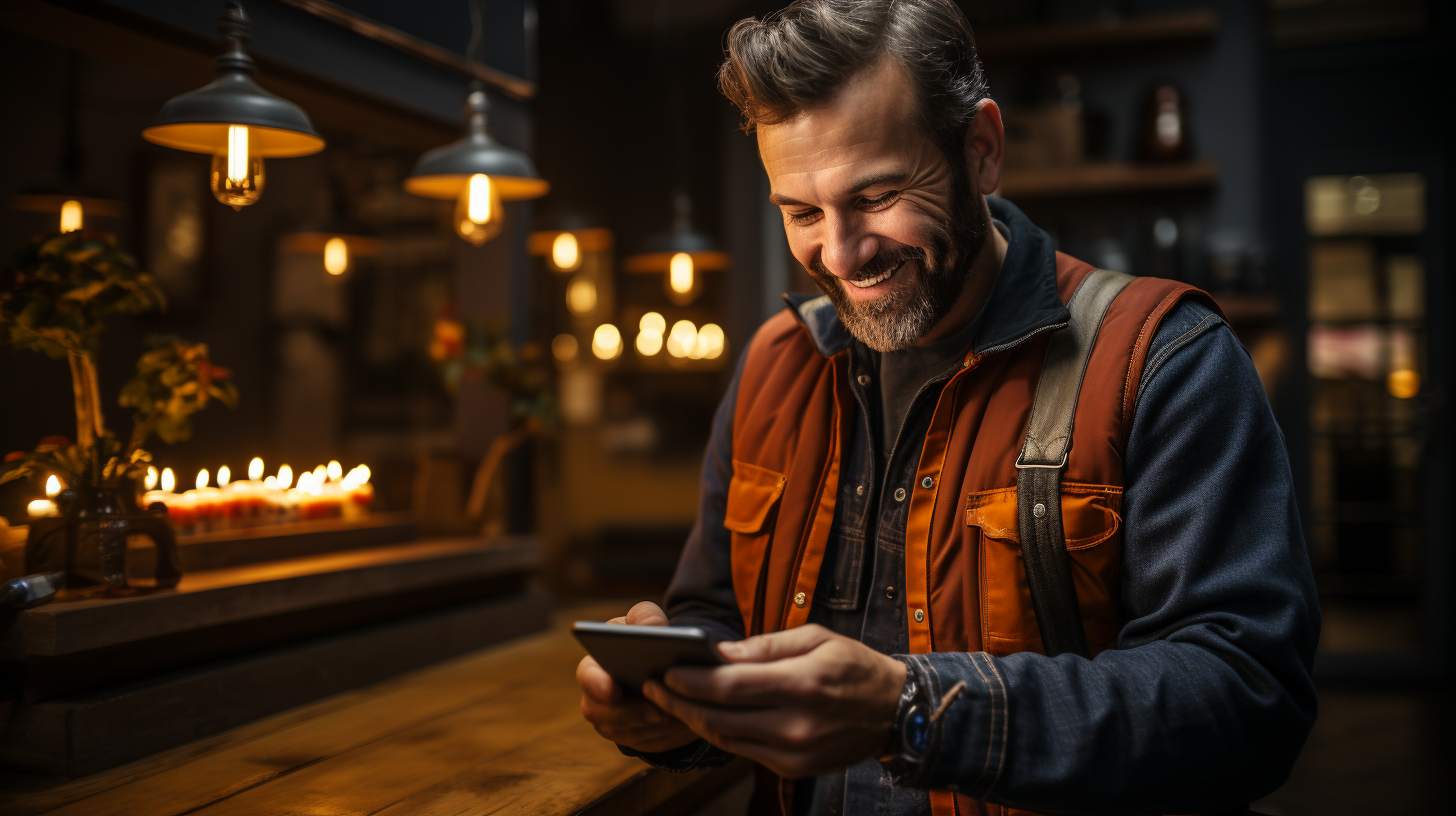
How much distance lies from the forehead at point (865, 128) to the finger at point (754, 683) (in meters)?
0.59

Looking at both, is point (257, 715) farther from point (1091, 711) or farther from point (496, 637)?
point (1091, 711)

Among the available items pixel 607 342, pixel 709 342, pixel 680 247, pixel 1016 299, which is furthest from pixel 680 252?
pixel 1016 299

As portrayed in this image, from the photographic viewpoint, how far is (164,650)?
5.97 feet

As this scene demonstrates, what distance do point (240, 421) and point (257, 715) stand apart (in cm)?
141

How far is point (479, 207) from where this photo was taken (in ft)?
7.66

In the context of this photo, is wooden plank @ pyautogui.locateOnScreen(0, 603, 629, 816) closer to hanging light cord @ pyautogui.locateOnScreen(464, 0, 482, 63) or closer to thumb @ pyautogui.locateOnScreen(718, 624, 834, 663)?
thumb @ pyautogui.locateOnScreen(718, 624, 834, 663)

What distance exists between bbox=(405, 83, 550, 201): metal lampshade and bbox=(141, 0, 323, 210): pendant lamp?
18.7 inches

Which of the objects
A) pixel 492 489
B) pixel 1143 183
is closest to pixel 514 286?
pixel 492 489

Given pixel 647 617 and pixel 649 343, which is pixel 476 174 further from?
pixel 649 343

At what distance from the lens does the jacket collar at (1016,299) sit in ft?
3.96

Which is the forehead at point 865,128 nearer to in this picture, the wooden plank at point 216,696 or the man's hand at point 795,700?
the man's hand at point 795,700

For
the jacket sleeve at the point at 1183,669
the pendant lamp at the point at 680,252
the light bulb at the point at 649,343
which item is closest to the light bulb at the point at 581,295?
the light bulb at the point at 649,343

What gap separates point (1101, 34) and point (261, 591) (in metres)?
4.10

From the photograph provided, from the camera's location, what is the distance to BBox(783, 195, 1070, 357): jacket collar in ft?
3.96
